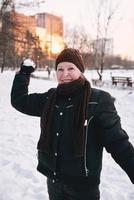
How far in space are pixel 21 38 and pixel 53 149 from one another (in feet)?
62.6

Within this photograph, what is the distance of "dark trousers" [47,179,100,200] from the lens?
8.89 feet

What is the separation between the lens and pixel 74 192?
2727mm

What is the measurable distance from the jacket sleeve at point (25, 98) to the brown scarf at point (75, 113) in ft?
0.60

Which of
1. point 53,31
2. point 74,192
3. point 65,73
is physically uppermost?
point 53,31

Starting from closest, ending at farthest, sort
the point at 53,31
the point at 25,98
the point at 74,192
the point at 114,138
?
the point at 114,138 < the point at 74,192 < the point at 25,98 < the point at 53,31

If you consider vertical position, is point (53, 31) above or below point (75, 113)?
above

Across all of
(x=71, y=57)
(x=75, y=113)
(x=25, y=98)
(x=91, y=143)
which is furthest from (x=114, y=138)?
(x=25, y=98)

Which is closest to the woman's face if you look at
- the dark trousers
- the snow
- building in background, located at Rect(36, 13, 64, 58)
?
the dark trousers

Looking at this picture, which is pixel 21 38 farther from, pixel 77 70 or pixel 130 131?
pixel 77 70

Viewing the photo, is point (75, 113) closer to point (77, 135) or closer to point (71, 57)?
point (77, 135)

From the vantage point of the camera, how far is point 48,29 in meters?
89.9

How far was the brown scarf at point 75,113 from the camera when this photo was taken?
103 inches

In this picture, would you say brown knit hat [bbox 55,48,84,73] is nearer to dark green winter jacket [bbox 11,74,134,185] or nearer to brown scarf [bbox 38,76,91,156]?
brown scarf [bbox 38,76,91,156]

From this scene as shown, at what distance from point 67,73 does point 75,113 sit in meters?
0.31
